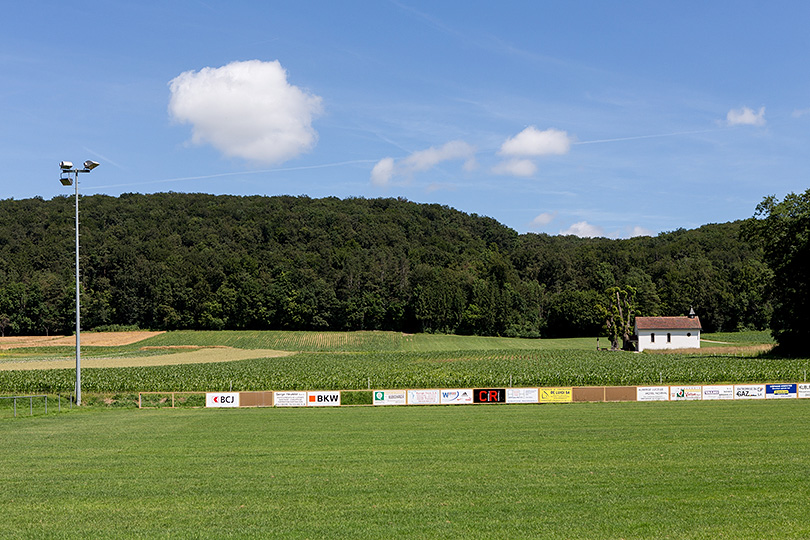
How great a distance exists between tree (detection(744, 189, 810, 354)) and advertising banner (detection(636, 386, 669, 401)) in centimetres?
3498

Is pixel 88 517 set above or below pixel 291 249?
below

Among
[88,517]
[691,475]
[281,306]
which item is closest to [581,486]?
[691,475]

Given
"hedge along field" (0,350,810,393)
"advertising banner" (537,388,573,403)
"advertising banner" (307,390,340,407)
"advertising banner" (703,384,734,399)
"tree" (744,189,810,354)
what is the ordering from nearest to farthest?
"advertising banner" (703,384,734,399) < "advertising banner" (307,390,340,407) < "advertising banner" (537,388,573,403) < "hedge along field" (0,350,810,393) < "tree" (744,189,810,354)

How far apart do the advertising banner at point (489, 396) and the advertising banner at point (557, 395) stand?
2.11m

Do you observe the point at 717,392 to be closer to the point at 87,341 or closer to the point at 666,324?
the point at 666,324

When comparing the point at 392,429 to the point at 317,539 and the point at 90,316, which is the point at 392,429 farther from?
the point at 90,316

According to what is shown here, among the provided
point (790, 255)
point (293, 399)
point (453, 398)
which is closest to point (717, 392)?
point (453, 398)

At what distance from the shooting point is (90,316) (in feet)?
388

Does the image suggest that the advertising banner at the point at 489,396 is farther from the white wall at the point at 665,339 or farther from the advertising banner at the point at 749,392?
the white wall at the point at 665,339

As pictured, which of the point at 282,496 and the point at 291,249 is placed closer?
the point at 282,496

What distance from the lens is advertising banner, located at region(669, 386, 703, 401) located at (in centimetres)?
3509

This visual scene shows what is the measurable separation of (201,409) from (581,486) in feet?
82.9

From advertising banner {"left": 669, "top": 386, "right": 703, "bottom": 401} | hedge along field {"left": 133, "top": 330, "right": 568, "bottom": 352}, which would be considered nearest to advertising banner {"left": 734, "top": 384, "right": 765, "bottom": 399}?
advertising banner {"left": 669, "top": 386, "right": 703, "bottom": 401}

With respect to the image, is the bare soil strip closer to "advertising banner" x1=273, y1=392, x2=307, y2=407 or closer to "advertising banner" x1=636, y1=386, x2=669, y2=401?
"advertising banner" x1=273, y1=392, x2=307, y2=407
